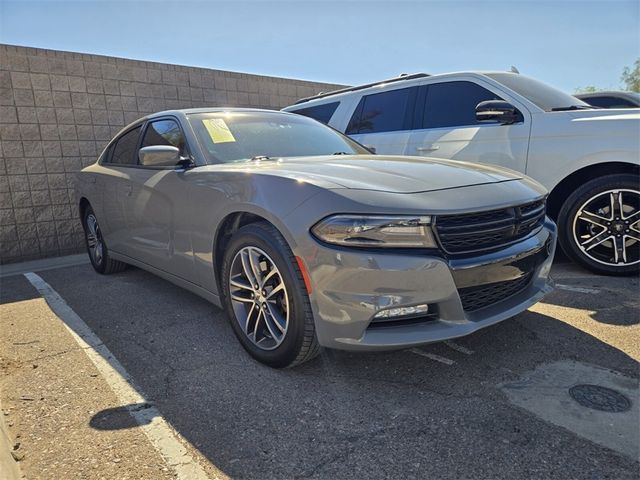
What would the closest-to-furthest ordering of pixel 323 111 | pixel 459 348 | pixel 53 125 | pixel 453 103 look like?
pixel 459 348 < pixel 453 103 < pixel 323 111 < pixel 53 125

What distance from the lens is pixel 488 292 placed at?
92.5 inches

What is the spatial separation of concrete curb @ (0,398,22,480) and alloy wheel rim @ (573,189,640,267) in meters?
4.18

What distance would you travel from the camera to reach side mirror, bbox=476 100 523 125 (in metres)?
4.17

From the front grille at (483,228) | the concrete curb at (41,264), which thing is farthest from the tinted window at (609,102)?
the concrete curb at (41,264)

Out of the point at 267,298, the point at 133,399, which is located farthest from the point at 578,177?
the point at 133,399

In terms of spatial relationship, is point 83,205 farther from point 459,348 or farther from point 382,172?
point 459,348

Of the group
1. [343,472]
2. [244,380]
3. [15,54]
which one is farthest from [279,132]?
[15,54]

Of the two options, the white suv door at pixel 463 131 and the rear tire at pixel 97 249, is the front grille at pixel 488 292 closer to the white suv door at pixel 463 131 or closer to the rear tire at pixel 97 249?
the white suv door at pixel 463 131

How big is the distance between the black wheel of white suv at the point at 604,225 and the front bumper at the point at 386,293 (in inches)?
85.6

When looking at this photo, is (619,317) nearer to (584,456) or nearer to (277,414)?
(584,456)

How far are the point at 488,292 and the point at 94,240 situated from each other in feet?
14.1

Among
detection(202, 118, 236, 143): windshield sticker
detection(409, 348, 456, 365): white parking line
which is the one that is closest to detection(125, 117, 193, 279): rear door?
detection(202, 118, 236, 143): windshield sticker

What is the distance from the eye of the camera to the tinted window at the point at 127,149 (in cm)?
416

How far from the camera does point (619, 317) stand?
3066 mm
